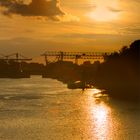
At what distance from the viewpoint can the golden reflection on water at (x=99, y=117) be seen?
5497cm

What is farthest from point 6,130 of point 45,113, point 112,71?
point 112,71

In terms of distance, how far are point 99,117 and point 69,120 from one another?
5.57 metres

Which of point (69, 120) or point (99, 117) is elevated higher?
point (69, 120)

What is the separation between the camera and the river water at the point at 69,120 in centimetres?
5406

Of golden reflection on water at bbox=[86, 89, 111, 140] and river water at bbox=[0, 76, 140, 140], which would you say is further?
golden reflection on water at bbox=[86, 89, 111, 140]

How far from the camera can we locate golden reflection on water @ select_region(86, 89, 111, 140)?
180 feet

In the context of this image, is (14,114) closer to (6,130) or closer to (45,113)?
(45,113)

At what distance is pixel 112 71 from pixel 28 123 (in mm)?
63179

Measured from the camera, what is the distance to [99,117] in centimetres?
6950

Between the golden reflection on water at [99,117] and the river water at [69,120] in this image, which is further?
the golden reflection on water at [99,117]

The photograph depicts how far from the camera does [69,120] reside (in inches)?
2566

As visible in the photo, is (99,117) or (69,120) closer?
(69,120)

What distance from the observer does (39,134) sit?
54.4 metres

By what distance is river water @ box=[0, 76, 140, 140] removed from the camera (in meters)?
54.1
